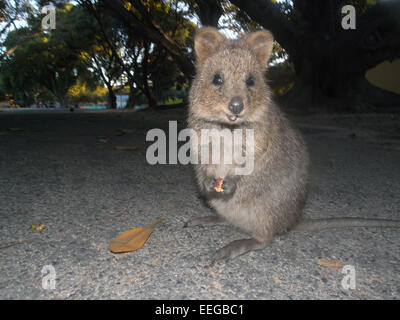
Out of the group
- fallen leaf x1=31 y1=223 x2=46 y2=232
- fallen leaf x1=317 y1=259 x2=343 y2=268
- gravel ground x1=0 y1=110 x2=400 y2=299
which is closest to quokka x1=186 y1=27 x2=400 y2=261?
gravel ground x1=0 y1=110 x2=400 y2=299

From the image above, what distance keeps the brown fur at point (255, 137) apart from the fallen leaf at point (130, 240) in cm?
45

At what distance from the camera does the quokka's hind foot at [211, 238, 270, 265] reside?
156 centimetres

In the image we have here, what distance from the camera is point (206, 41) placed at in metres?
2.17

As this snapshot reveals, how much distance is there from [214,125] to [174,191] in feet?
2.81

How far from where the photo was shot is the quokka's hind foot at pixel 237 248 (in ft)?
5.13

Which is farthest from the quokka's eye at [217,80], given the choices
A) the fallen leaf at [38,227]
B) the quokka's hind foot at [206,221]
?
the fallen leaf at [38,227]

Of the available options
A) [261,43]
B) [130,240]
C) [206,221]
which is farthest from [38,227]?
[261,43]

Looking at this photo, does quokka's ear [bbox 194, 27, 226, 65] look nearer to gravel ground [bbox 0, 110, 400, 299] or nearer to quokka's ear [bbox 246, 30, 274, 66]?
quokka's ear [bbox 246, 30, 274, 66]

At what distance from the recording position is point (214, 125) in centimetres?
199

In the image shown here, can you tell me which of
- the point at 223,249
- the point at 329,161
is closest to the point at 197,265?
the point at 223,249

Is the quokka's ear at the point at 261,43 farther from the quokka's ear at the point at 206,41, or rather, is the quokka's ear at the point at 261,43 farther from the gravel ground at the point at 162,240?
the gravel ground at the point at 162,240

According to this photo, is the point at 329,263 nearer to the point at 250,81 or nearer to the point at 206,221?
the point at 206,221

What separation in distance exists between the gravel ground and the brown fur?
0.50 ft
